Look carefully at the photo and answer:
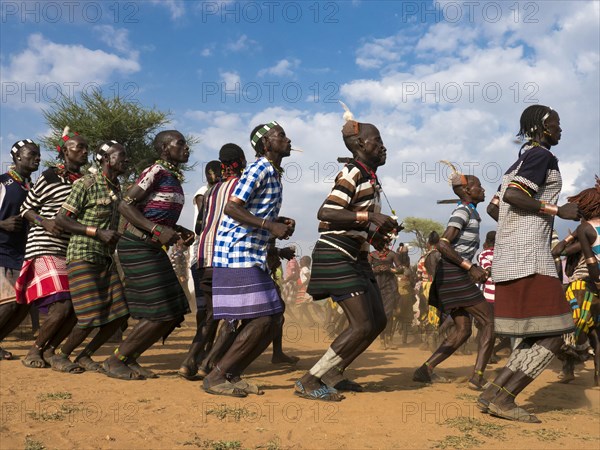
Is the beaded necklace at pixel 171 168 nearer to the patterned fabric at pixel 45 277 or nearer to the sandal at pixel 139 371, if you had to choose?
the patterned fabric at pixel 45 277

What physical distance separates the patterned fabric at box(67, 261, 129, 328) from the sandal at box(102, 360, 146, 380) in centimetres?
49

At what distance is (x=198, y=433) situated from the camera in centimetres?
396

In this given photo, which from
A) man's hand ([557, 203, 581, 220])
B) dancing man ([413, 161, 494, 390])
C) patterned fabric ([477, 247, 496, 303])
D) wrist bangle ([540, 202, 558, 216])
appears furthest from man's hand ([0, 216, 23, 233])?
patterned fabric ([477, 247, 496, 303])

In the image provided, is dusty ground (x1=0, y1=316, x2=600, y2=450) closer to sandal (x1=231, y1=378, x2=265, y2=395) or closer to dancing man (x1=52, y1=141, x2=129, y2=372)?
sandal (x1=231, y1=378, x2=265, y2=395)

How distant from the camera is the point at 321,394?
4.96 meters

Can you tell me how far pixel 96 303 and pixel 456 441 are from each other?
11.9 ft

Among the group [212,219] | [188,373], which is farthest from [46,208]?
[188,373]

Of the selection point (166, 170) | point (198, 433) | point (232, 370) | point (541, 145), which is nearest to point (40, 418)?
point (198, 433)

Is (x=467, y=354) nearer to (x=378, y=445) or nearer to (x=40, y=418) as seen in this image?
(x=378, y=445)

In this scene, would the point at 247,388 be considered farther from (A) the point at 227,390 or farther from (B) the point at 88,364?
(B) the point at 88,364

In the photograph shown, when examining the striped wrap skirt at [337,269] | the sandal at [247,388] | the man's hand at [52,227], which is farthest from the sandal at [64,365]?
the striped wrap skirt at [337,269]

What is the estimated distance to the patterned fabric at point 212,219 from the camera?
5.83 m

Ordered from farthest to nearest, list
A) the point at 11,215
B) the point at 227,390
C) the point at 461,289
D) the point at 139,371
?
the point at 11,215 < the point at 461,289 < the point at 139,371 < the point at 227,390

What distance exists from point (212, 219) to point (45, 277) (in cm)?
187
